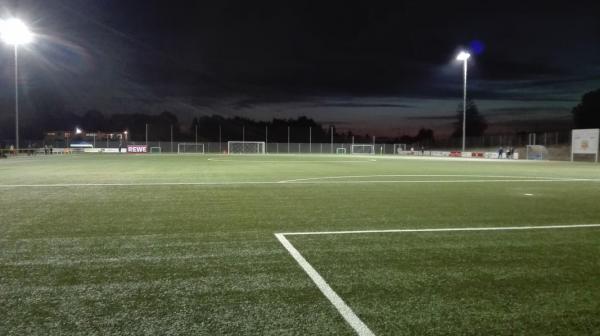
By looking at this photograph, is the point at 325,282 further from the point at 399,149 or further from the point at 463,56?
the point at 399,149

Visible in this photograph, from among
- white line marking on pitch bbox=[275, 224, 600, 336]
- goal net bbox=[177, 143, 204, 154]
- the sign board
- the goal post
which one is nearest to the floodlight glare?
white line marking on pitch bbox=[275, 224, 600, 336]

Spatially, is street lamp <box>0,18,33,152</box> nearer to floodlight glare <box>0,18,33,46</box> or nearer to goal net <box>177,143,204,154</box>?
floodlight glare <box>0,18,33,46</box>

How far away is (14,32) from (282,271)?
36.6 m

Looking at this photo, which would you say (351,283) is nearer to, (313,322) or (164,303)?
(313,322)

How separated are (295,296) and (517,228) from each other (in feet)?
15.8

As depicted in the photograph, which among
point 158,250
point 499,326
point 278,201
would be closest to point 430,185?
point 278,201

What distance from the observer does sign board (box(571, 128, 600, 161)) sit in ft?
127

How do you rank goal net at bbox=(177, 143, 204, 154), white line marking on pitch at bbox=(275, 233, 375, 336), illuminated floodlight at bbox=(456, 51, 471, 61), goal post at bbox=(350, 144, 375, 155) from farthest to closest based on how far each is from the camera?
1. goal post at bbox=(350, 144, 375, 155)
2. goal net at bbox=(177, 143, 204, 154)
3. illuminated floodlight at bbox=(456, 51, 471, 61)
4. white line marking on pitch at bbox=(275, 233, 375, 336)

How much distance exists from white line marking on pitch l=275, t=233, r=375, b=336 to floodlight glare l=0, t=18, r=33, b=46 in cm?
3549

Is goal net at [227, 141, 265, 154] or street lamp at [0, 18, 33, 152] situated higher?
street lamp at [0, 18, 33, 152]

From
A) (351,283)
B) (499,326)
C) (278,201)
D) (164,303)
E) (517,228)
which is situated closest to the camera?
(499,326)

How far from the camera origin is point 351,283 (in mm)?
4469

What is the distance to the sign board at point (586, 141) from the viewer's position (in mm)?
38719

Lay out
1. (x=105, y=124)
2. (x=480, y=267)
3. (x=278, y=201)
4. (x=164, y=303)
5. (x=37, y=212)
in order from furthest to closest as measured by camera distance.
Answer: (x=105, y=124), (x=278, y=201), (x=37, y=212), (x=480, y=267), (x=164, y=303)
